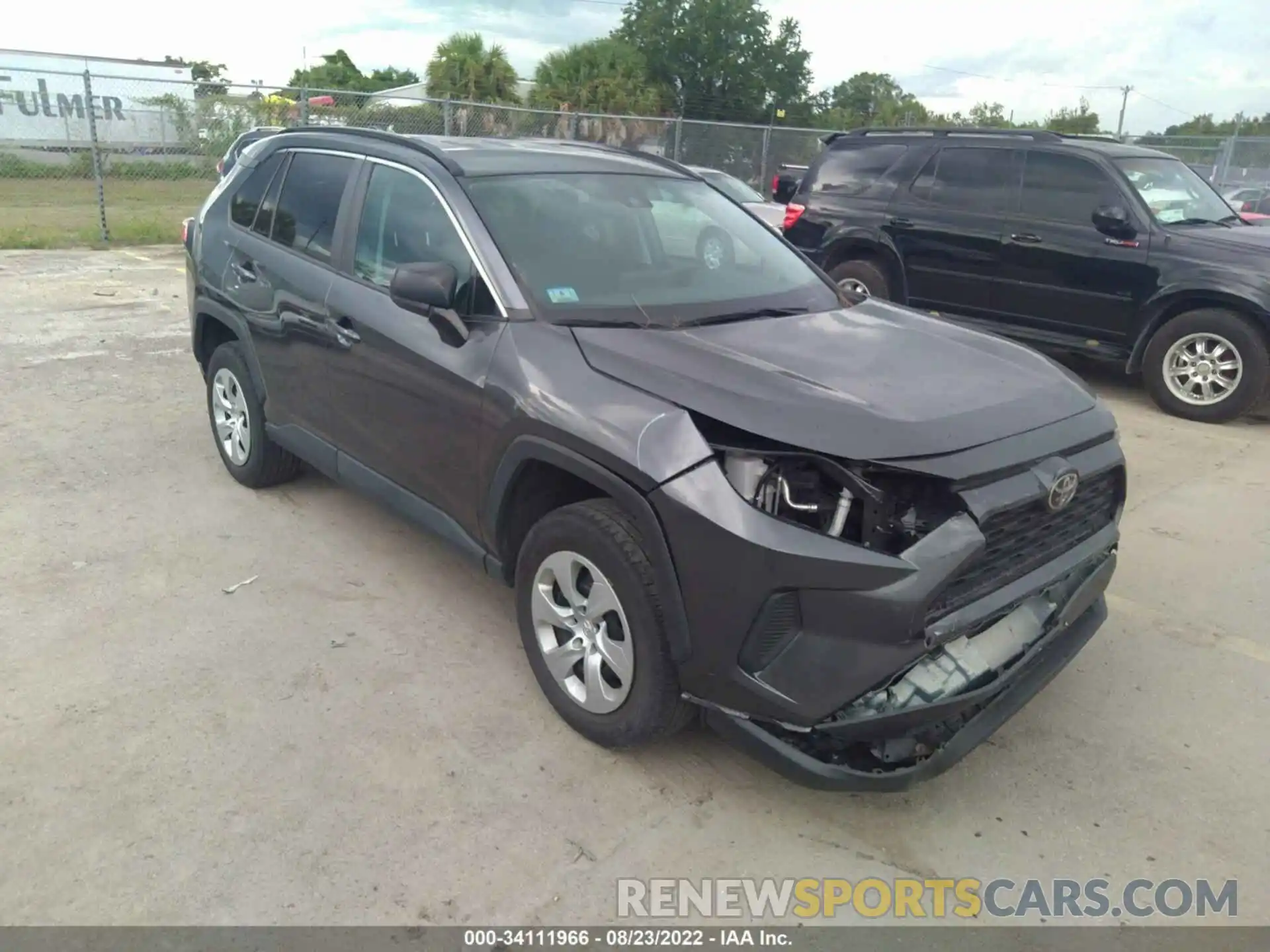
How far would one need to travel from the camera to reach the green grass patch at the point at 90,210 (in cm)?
1470

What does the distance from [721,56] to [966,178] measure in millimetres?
55054

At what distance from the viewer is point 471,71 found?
2956 cm

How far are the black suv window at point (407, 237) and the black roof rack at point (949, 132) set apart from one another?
237 inches

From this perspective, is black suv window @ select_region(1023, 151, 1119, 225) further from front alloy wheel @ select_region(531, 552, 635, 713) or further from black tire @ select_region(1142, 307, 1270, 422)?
front alloy wheel @ select_region(531, 552, 635, 713)

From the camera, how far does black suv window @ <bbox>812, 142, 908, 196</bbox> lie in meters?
8.83

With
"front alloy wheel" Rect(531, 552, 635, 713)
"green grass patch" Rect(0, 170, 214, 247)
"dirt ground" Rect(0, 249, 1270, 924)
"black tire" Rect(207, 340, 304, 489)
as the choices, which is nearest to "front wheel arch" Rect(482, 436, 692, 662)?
"front alloy wheel" Rect(531, 552, 635, 713)

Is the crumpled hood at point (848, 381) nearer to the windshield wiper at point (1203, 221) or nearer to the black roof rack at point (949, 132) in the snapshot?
the windshield wiper at point (1203, 221)

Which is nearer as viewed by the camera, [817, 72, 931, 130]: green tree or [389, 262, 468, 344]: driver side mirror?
[389, 262, 468, 344]: driver side mirror

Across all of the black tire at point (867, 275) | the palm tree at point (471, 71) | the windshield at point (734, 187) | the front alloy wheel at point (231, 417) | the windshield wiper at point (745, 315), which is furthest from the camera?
the palm tree at point (471, 71)

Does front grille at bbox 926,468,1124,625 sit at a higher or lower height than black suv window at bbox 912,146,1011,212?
lower

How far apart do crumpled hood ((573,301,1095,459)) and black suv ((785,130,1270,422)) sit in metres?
4.31

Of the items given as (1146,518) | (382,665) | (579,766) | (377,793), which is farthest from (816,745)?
(1146,518)

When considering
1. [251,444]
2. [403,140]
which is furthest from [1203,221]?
[251,444]

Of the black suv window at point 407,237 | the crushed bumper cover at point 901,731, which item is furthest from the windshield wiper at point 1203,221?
the black suv window at point 407,237
